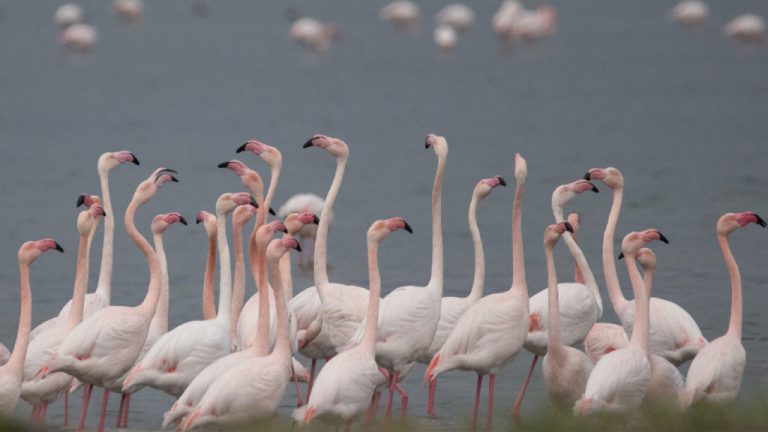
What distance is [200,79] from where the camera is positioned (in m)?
31.0

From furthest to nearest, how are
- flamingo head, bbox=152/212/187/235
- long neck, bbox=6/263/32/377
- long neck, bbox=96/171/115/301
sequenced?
long neck, bbox=96/171/115/301 → flamingo head, bbox=152/212/187/235 → long neck, bbox=6/263/32/377

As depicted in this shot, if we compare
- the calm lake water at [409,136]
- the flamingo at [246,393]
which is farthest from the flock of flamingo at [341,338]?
the calm lake water at [409,136]

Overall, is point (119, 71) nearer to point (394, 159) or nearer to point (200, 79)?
point (200, 79)

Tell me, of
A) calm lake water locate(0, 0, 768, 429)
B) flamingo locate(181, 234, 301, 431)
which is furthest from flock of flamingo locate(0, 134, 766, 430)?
calm lake water locate(0, 0, 768, 429)

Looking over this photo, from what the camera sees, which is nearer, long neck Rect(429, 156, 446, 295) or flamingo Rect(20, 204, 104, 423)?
flamingo Rect(20, 204, 104, 423)

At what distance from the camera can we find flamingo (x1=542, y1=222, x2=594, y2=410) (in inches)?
349

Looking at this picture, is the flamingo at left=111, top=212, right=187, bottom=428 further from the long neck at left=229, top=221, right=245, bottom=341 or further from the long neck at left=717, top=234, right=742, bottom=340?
the long neck at left=717, top=234, right=742, bottom=340

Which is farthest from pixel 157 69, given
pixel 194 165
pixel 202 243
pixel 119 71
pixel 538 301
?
pixel 538 301

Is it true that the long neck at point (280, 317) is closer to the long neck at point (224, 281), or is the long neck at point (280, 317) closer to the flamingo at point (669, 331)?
the long neck at point (224, 281)

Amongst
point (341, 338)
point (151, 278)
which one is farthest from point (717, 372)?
point (151, 278)

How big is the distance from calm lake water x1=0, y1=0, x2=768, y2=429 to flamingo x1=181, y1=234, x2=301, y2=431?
54.5 inches

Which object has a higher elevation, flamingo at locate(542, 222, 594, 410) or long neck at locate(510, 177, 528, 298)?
long neck at locate(510, 177, 528, 298)

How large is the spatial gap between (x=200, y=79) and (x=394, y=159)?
33.8 ft

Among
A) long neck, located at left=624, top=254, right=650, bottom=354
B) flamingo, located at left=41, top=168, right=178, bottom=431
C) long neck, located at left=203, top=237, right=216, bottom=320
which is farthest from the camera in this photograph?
long neck, located at left=203, top=237, right=216, bottom=320
